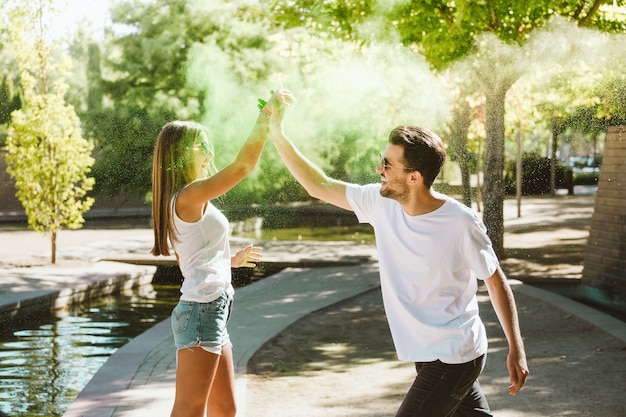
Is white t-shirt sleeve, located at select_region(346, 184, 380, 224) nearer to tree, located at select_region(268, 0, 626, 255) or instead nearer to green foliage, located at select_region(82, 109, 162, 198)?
tree, located at select_region(268, 0, 626, 255)

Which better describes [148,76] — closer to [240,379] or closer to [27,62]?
[27,62]

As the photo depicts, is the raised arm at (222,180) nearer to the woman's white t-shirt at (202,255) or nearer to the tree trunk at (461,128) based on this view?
the woman's white t-shirt at (202,255)

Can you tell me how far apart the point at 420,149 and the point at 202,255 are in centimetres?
94

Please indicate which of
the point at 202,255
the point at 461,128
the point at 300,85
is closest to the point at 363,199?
the point at 202,255

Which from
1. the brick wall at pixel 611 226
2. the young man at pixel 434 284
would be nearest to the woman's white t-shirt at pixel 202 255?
the young man at pixel 434 284

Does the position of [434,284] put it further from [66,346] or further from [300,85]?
[300,85]

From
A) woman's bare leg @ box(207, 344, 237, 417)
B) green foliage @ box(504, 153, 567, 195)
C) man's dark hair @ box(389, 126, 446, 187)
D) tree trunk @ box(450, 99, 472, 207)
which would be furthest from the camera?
green foliage @ box(504, 153, 567, 195)

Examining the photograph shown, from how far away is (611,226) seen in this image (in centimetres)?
935

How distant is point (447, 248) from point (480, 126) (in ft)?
55.6

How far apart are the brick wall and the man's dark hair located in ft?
22.1

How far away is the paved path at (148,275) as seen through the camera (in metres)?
5.42

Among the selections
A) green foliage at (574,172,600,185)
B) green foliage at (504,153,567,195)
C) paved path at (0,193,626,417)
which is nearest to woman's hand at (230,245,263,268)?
paved path at (0,193,626,417)

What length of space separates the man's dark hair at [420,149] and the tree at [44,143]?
10.4 metres

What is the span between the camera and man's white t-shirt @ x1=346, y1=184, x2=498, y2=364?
9.39 ft
